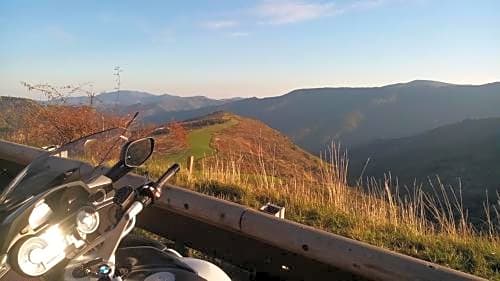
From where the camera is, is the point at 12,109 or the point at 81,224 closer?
the point at 81,224

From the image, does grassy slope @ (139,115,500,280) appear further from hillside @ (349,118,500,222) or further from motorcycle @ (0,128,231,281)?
hillside @ (349,118,500,222)

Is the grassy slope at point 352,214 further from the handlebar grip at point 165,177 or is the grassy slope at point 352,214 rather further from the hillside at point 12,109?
the hillside at point 12,109

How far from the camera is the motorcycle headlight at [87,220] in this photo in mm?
1687

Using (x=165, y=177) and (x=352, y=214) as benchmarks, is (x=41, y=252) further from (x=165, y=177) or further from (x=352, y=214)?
(x=352, y=214)


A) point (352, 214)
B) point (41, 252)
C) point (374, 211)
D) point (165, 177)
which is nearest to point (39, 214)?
point (41, 252)

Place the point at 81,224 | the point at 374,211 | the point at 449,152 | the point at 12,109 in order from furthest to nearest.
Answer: the point at 449,152 → the point at 12,109 → the point at 374,211 → the point at 81,224

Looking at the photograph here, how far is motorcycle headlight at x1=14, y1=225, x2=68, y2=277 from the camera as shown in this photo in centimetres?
152

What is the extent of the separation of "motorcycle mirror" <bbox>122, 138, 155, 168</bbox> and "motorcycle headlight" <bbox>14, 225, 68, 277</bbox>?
560 mm

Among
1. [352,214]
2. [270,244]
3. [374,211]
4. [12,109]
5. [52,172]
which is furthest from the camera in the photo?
[12,109]

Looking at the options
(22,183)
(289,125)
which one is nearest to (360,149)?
(289,125)

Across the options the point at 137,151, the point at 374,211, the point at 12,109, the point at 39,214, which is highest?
the point at 12,109

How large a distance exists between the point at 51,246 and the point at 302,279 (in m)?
1.89

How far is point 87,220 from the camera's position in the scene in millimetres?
1715

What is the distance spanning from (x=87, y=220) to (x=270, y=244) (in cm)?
174
